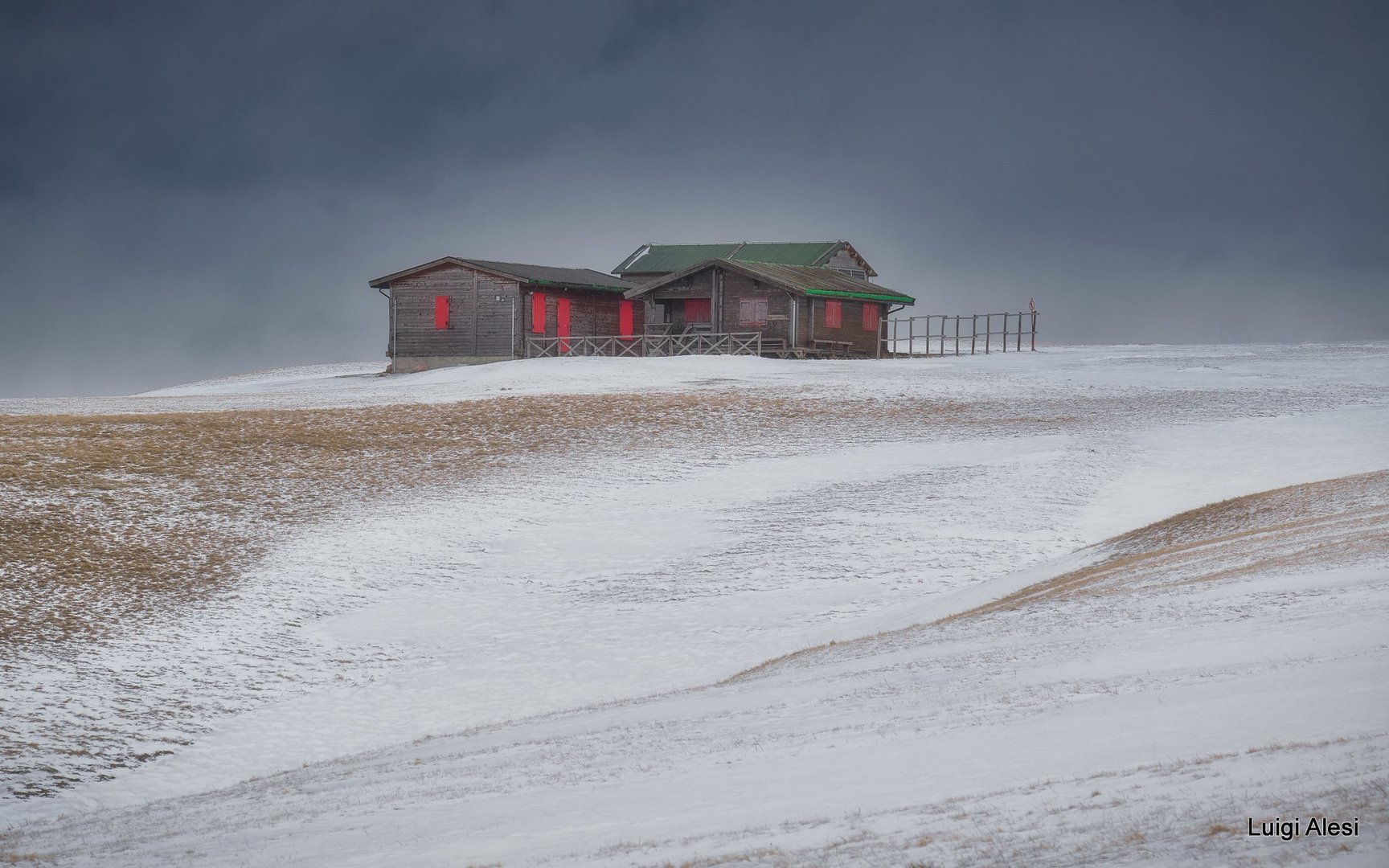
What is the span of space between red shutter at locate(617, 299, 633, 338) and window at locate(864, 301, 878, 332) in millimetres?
11807

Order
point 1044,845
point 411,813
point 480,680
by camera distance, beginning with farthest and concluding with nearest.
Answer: point 480,680 < point 411,813 < point 1044,845

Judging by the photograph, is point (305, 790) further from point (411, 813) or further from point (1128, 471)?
point (1128, 471)

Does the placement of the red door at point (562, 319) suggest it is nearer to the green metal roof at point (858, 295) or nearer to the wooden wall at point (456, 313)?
the wooden wall at point (456, 313)

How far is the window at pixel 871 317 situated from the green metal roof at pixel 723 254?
1418 centimetres

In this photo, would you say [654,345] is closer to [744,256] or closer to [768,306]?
[768,306]

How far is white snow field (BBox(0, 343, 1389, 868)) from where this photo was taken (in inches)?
202

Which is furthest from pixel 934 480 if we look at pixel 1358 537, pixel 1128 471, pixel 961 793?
pixel 961 793

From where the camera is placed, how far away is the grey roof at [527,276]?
52.9m

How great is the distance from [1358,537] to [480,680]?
9.74m

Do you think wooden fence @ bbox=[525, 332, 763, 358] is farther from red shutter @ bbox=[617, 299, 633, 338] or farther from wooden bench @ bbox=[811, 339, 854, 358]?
wooden bench @ bbox=[811, 339, 854, 358]

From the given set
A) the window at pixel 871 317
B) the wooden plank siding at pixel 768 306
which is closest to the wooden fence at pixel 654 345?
the wooden plank siding at pixel 768 306

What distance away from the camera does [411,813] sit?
21.7ft

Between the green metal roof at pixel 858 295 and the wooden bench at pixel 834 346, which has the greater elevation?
the green metal roof at pixel 858 295

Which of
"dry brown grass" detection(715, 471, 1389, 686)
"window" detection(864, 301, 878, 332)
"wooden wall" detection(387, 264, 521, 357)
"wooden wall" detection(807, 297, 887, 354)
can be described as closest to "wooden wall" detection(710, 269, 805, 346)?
"wooden wall" detection(807, 297, 887, 354)
